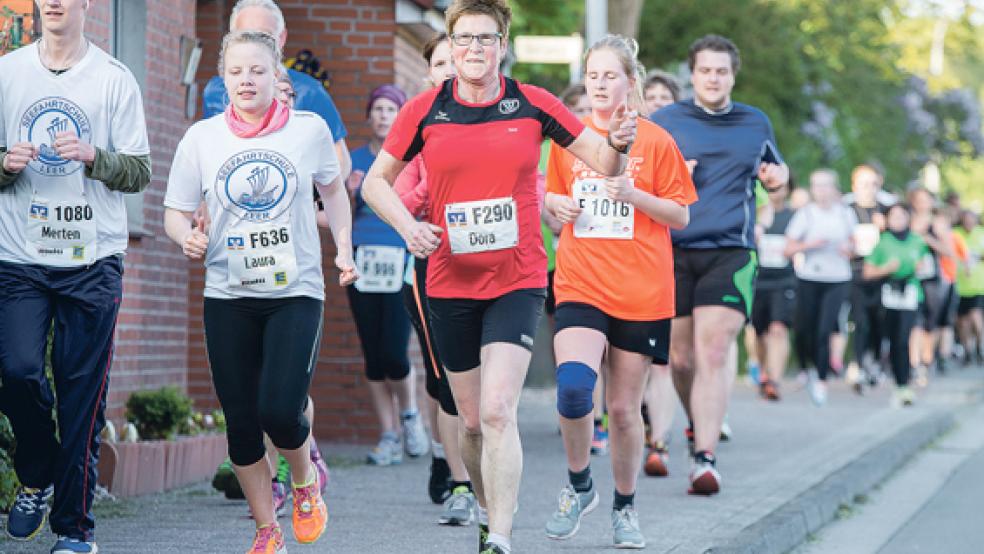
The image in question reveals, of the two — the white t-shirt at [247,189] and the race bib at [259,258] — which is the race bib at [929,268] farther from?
the race bib at [259,258]

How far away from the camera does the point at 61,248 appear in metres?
6.46

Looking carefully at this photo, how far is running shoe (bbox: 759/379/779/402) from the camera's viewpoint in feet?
58.4

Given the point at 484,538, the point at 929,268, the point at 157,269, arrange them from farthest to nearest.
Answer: the point at 929,268, the point at 157,269, the point at 484,538

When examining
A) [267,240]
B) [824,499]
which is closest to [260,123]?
[267,240]

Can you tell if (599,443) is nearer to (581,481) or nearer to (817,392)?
(581,481)

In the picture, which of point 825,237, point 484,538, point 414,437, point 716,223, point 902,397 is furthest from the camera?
point 825,237

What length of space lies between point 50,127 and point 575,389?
235 centimetres

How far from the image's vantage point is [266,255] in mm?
6387

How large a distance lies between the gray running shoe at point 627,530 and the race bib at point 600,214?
119 cm

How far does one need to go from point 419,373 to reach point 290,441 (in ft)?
21.7

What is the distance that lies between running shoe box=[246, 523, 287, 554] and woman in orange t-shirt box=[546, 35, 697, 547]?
134 cm

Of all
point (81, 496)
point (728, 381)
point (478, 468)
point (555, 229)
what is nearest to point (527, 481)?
point (728, 381)

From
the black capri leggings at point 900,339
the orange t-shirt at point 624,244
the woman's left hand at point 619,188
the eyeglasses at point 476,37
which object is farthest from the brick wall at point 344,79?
the black capri leggings at point 900,339

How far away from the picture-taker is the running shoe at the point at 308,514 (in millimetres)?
6672
